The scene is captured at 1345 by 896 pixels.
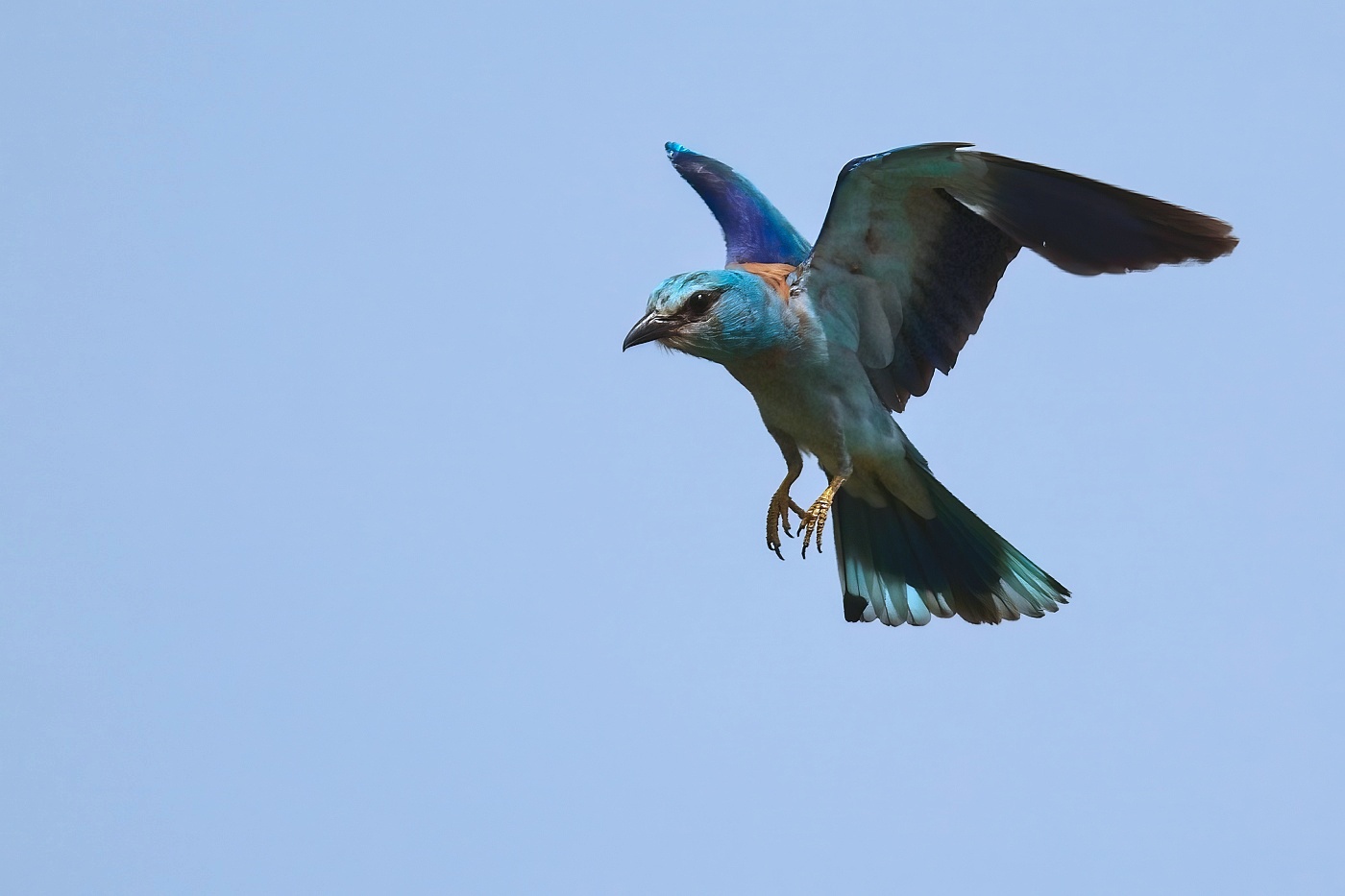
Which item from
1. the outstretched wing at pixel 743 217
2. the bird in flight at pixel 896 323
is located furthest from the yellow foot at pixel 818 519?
the outstretched wing at pixel 743 217

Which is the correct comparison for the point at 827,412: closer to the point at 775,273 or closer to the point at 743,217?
the point at 775,273

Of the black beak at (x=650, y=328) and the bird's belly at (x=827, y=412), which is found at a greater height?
the black beak at (x=650, y=328)

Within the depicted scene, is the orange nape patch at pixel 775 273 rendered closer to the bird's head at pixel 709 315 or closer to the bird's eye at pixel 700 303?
the bird's head at pixel 709 315

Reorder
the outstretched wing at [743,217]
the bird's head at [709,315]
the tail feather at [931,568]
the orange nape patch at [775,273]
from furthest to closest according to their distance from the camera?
the outstretched wing at [743,217] → the tail feather at [931,568] → the orange nape patch at [775,273] → the bird's head at [709,315]

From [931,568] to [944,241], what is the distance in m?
1.70

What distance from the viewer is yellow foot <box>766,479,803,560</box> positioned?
27.6ft

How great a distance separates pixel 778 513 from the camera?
852 cm

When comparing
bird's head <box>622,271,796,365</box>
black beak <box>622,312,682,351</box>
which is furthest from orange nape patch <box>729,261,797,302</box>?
black beak <box>622,312,682,351</box>

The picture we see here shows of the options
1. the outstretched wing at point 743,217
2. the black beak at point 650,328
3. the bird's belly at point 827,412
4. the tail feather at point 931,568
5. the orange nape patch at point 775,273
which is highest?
the outstretched wing at point 743,217

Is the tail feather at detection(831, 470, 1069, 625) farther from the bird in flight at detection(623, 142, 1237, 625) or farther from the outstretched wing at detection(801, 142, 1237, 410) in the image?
the outstretched wing at detection(801, 142, 1237, 410)

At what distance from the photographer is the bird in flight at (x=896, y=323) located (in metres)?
7.73

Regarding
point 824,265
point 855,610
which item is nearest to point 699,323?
point 824,265

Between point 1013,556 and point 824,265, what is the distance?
5.75 feet

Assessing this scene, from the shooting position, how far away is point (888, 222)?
8.12 meters
